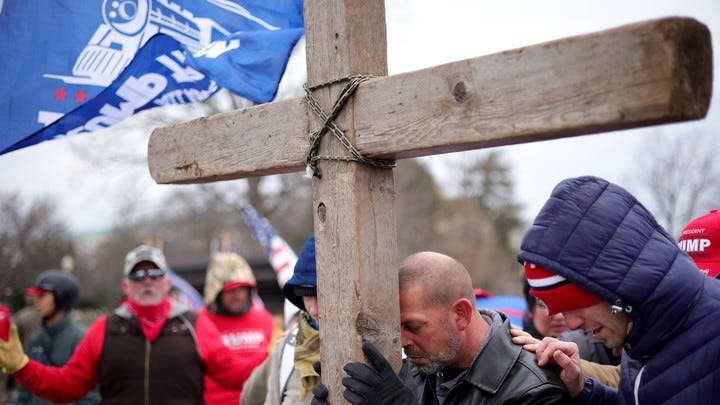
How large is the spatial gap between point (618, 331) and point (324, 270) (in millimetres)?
928

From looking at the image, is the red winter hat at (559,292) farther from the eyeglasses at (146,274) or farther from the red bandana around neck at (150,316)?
the eyeglasses at (146,274)

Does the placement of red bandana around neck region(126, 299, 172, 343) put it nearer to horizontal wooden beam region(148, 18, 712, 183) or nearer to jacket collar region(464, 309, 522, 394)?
horizontal wooden beam region(148, 18, 712, 183)

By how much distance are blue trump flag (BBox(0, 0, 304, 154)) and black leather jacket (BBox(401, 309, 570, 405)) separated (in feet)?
5.79

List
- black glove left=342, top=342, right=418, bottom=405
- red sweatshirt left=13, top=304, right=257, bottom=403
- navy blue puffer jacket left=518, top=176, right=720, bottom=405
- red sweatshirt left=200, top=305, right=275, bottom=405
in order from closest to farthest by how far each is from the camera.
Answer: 1. navy blue puffer jacket left=518, top=176, right=720, bottom=405
2. black glove left=342, top=342, right=418, bottom=405
3. red sweatshirt left=13, top=304, right=257, bottom=403
4. red sweatshirt left=200, top=305, right=275, bottom=405

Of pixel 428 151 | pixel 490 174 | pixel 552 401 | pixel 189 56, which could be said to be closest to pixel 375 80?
pixel 428 151

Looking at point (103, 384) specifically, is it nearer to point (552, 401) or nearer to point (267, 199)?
point (552, 401)

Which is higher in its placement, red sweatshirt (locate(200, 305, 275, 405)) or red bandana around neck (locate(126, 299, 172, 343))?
red bandana around neck (locate(126, 299, 172, 343))

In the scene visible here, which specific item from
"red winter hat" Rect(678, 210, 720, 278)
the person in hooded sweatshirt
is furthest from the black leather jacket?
the person in hooded sweatshirt

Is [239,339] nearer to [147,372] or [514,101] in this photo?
[147,372]

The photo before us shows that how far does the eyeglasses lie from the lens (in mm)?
5348

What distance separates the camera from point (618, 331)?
2160mm

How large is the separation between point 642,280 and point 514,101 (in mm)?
676

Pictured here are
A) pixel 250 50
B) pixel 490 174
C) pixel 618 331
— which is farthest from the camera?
pixel 490 174

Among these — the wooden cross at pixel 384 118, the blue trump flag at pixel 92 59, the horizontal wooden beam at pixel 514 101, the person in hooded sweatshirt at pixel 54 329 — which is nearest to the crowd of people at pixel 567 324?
the wooden cross at pixel 384 118
